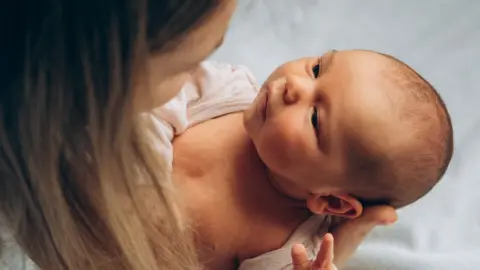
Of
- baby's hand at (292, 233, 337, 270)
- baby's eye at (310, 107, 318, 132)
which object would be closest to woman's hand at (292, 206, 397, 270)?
baby's hand at (292, 233, 337, 270)

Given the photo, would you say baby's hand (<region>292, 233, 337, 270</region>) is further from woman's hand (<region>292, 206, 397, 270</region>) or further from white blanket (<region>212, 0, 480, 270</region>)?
white blanket (<region>212, 0, 480, 270</region>)

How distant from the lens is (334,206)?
0.88 meters

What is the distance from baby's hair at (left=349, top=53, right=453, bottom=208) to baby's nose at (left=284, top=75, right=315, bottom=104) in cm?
8

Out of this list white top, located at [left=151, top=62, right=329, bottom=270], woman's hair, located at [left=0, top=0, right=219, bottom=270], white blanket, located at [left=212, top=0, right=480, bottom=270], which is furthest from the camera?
white blanket, located at [left=212, top=0, right=480, bottom=270]

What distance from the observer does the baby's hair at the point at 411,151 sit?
32.2 inches

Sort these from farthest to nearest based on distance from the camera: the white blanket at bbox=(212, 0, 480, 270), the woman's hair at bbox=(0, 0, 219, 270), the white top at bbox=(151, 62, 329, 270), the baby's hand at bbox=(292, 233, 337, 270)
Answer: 1. the white blanket at bbox=(212, 0, 480, 270)
2. the white top at bbox=(151, 62, 329, 270)
3. the baby's hand at bbox=(292, 233, 337, 270)
4. the woman's hair at bbox=(0, 0, 219, 270)

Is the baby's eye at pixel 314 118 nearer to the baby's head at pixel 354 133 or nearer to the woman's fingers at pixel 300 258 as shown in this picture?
the baby's head at pixel 354 133

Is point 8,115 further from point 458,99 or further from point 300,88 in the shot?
point 458,99

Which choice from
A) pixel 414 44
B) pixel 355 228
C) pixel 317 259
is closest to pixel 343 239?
pixel 355 228

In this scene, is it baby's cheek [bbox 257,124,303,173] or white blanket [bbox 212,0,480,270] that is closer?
baby's cheek [bbox 257,124,303,173]

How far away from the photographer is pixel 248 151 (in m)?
0.93

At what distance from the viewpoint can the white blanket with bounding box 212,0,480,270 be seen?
105cm

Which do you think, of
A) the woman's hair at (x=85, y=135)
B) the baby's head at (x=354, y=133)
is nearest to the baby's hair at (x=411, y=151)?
the baby's head at (x=354, y=133)

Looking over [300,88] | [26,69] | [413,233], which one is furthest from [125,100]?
[413,233]
